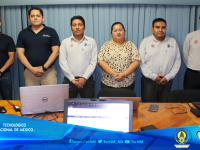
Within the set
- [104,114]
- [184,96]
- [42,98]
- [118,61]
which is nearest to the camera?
[104,114]

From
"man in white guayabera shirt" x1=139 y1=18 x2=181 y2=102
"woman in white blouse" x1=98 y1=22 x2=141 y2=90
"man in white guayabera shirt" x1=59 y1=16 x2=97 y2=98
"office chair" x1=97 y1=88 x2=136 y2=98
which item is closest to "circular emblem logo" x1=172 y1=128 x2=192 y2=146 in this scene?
"office chair" x1=97 y1=88 x2=136 y2=98

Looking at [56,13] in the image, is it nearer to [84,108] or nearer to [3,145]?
[84,108]

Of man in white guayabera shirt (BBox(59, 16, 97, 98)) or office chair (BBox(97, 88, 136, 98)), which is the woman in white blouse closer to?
man in white guayabera shirt (BBox(59, 16, 97, 98))

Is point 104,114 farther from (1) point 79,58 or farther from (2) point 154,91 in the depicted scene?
(2) point 154,91

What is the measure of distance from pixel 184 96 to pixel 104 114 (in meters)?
1.33

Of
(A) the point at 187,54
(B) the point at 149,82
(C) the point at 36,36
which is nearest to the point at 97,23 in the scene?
(C) the point at 36,36

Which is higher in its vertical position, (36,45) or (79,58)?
(36,45)

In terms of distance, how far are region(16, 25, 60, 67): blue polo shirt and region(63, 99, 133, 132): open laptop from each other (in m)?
1.98

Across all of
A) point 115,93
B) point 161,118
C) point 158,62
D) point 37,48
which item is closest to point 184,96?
point 161,118

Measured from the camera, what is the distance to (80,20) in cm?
268

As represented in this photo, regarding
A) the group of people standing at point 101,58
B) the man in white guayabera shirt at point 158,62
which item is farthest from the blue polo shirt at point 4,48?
the man in white guayabera shirt at point 158,62

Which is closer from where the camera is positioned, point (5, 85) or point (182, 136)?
point (182, 136)

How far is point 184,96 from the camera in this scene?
193 centimetres

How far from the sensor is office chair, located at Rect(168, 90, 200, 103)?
75.7 inches
